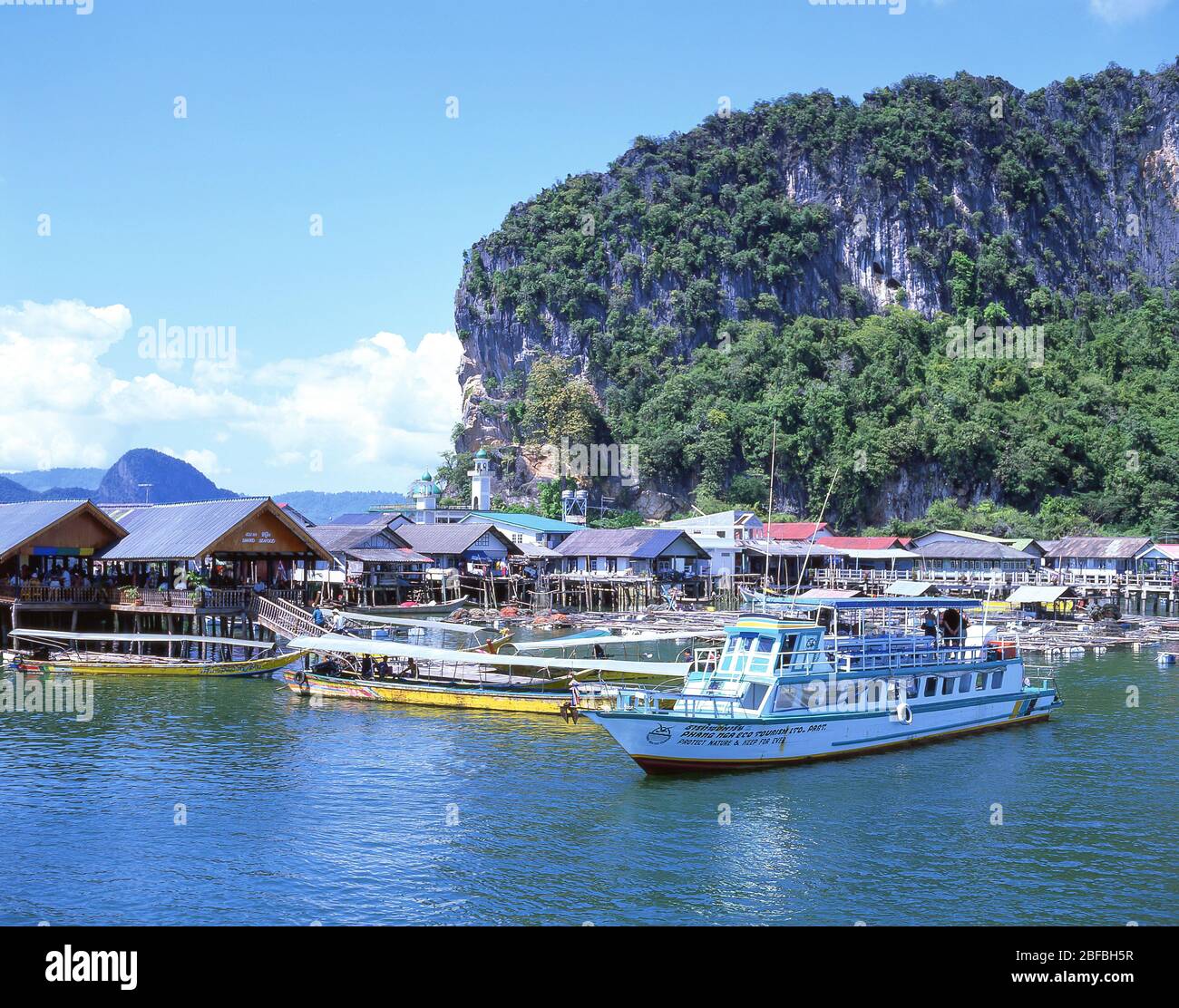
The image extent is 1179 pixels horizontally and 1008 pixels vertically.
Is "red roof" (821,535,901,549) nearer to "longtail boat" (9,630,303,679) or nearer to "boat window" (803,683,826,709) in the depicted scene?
"longtail boat" (9,630,303,679)

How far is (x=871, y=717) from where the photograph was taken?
3036cm

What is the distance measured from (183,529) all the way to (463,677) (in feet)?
57.6

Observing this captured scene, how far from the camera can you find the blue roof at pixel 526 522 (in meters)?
99.2

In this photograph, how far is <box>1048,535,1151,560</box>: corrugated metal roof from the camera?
88.6 metres

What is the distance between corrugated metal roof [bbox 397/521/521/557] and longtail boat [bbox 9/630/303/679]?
1569 inches

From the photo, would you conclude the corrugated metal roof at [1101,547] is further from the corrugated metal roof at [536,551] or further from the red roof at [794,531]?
the corrugated metal roof at [536,551]

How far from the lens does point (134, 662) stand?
44.4 meters

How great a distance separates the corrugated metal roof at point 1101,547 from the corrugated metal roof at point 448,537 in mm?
45156

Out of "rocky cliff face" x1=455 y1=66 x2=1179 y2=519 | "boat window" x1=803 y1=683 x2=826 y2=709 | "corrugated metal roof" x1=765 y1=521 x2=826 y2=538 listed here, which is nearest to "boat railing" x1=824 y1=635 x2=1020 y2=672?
"boat window" x1=803 y1=683 x2=826 y2=709

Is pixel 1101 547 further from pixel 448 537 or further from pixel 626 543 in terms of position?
pixel 448 537

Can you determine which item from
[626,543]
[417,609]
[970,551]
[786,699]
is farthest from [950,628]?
[970,551]
